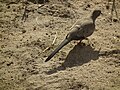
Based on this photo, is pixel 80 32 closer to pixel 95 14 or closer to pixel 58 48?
pixel 58 48

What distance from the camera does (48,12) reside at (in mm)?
6543

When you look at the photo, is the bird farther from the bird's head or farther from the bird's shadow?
the bird's shadow

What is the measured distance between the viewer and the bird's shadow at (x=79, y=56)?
521 cm

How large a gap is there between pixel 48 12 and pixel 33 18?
388 mm

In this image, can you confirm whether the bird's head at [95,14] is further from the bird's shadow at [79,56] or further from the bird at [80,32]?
the bird's shadow at [79,56]

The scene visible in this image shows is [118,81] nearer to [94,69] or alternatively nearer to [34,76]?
[94,69]

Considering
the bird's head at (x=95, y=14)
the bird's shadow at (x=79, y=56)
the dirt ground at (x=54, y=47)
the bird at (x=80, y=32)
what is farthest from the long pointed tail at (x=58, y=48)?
the bird's head at (x=95, y=14)

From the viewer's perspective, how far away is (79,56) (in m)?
5.46

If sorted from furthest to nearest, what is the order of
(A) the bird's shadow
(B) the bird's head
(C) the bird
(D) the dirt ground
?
(B) the bird's head → (C) the bird → (A) the bird's shadow → (D) the dirt ground

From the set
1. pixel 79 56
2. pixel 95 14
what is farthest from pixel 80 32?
pixel 95 14

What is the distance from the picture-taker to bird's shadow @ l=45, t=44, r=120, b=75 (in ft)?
17.1

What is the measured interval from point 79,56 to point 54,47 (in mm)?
534

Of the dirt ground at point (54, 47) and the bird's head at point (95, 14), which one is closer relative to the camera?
the dirt ground at point (54, 47)

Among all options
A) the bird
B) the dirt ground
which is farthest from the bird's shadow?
the bird
